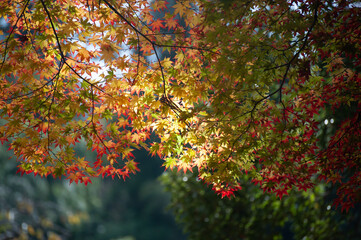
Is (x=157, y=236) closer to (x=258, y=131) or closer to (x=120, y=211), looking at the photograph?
(x=120, y=211)

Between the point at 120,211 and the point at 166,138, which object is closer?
the point at 166,138

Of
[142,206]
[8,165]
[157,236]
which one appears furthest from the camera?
[142,206]

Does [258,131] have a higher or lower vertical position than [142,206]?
lower

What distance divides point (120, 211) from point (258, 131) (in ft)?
34.7

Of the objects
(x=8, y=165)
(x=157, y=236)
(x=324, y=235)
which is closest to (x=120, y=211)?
(x=157, y=236)

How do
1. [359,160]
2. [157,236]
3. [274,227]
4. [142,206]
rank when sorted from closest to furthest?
[359,160]
[274,227]
[157,236]
[142,206]

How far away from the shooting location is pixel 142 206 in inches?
458

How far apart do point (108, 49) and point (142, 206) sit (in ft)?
34.0

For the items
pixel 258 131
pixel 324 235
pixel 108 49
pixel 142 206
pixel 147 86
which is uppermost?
pixel 142 206

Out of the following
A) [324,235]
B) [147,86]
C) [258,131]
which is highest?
[147,86]

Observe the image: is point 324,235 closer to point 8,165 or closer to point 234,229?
point 234,229

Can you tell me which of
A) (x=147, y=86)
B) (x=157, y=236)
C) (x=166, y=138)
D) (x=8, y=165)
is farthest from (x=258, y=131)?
(x=157, y=236)

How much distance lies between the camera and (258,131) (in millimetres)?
1994

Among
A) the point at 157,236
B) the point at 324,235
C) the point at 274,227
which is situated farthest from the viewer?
the point at 157,236
